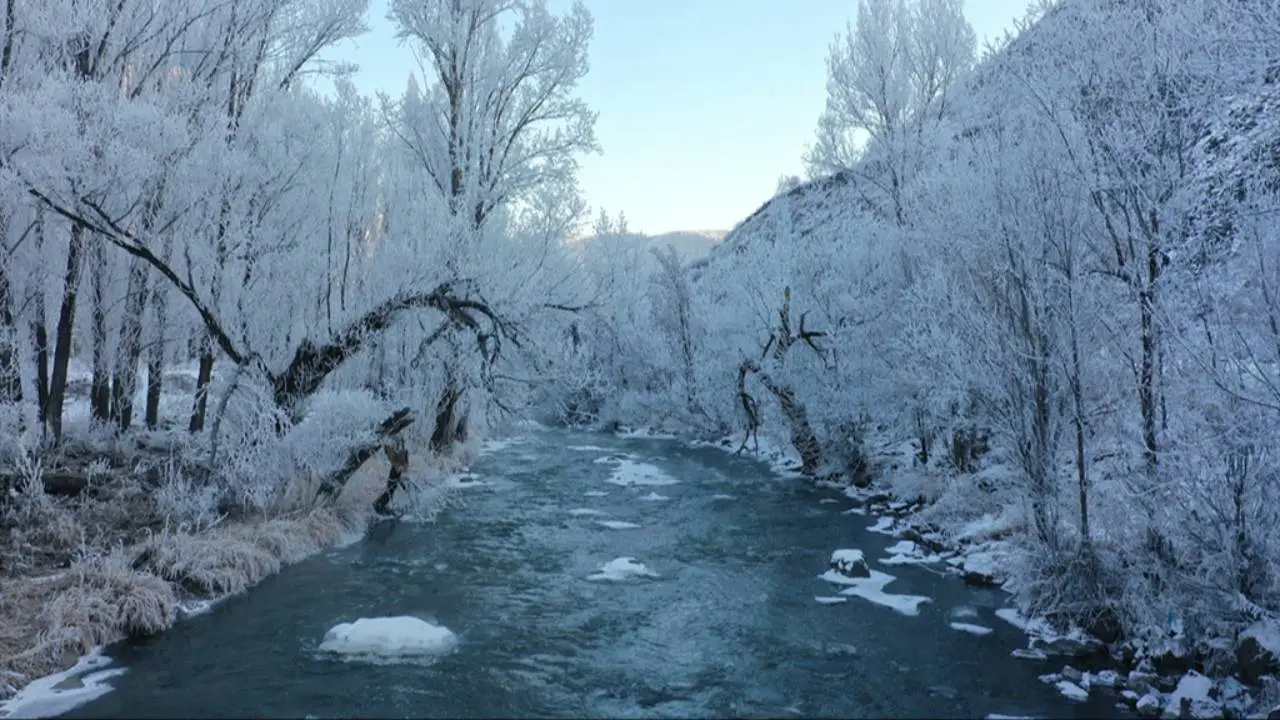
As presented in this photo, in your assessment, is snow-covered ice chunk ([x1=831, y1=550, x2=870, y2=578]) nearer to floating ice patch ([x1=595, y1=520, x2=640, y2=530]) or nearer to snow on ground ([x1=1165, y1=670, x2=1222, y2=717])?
floating ice patch ([x1=595, y1=520, x2=640, y2=530])

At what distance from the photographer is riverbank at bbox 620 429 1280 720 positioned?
625cm

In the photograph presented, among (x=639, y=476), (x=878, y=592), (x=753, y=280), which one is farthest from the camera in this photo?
(x=753, y=280)

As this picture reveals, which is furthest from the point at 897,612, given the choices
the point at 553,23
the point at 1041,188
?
the point at 553,23

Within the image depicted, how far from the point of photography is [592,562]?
35.7 ft

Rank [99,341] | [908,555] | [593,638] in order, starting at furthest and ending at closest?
[99,341] → [908,555] → [593,638]

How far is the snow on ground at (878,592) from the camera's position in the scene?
29.8 ft

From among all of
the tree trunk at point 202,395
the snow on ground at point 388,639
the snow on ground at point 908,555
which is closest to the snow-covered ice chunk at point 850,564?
the snow on ground at point 908,555

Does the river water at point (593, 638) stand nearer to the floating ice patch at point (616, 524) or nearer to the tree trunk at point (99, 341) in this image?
the floating ice patch at point (616, 524)

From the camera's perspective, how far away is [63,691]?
20.8ft

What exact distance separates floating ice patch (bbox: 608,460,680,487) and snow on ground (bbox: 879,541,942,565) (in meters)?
6.71

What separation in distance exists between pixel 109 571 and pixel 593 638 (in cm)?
486

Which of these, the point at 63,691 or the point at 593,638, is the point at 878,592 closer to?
the point at 593,638

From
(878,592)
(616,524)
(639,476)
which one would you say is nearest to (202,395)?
(616,524)

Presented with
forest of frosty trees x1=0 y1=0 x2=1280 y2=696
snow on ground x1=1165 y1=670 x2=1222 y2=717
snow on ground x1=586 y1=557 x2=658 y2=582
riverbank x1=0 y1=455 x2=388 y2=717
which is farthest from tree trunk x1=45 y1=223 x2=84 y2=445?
snow on ground x1=1165 y1=670 x2=1222 y2=717
